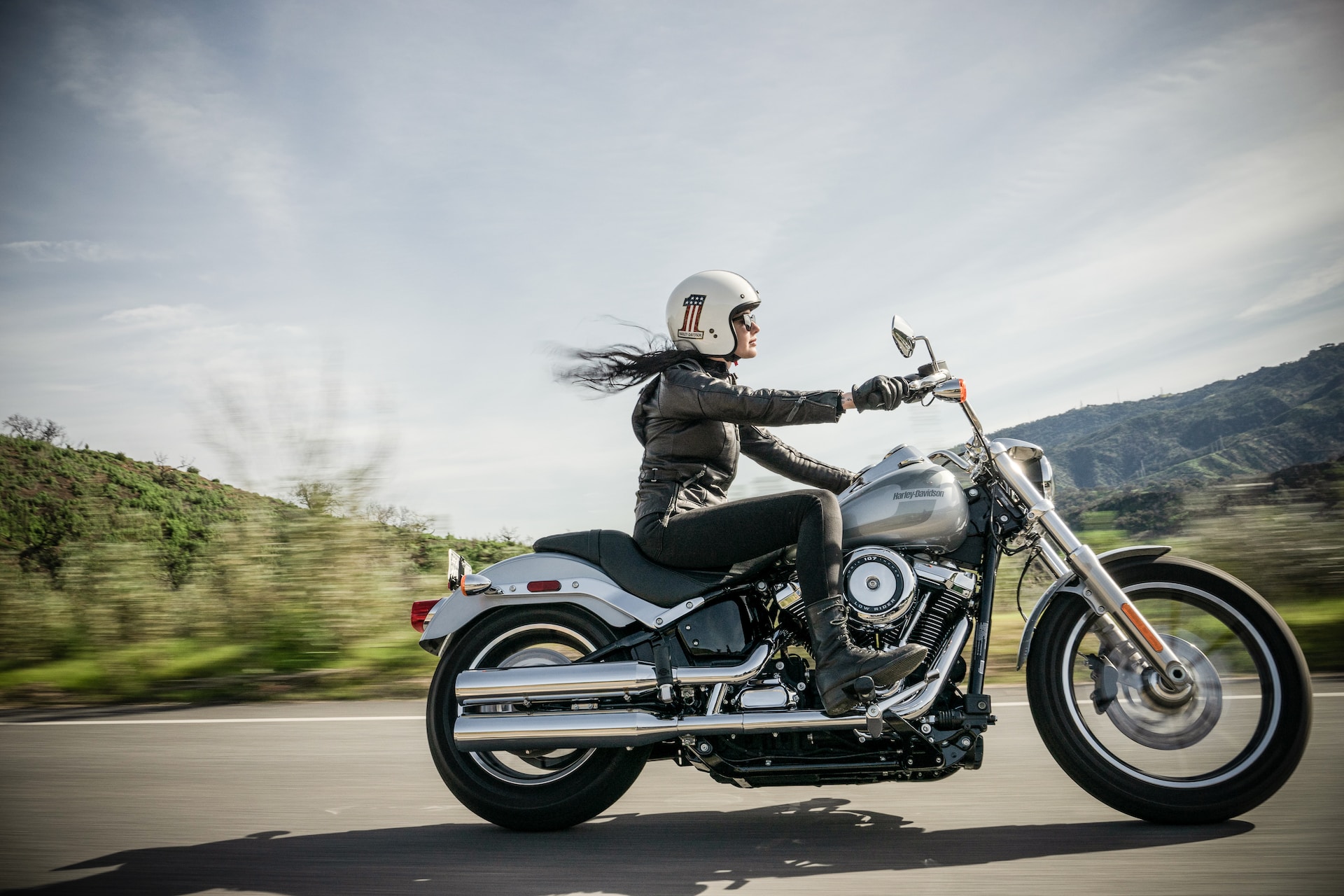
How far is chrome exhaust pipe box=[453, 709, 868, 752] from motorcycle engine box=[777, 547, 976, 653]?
32 cm

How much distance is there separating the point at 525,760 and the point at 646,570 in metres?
0.84

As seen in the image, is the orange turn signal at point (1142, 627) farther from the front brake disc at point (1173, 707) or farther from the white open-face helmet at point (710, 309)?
the white open-face helmet at point (710, 309)

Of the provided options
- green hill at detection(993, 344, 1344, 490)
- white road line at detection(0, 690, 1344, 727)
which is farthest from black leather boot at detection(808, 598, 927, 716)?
white road line at detection(0, 690, 1344, 727)

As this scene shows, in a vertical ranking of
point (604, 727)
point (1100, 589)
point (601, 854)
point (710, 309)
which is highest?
point (710, 309)

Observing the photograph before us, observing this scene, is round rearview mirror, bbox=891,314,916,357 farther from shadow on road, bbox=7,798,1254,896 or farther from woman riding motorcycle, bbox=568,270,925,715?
shadow on road, bbox=7,798,1254,896

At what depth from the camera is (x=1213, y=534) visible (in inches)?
277

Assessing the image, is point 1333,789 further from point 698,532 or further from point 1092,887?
point 698,532

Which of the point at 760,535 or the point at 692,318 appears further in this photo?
the point at 692,318

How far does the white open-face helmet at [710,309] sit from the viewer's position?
12.3 feet

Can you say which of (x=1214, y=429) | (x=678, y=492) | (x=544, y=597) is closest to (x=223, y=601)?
(x=544, y=597)

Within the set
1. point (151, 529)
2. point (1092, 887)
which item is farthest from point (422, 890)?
point (151, 529)

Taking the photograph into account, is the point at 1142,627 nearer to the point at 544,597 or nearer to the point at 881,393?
the point at 881,393

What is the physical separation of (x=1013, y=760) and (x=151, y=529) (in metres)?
7.12

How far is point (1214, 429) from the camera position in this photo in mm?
9211
